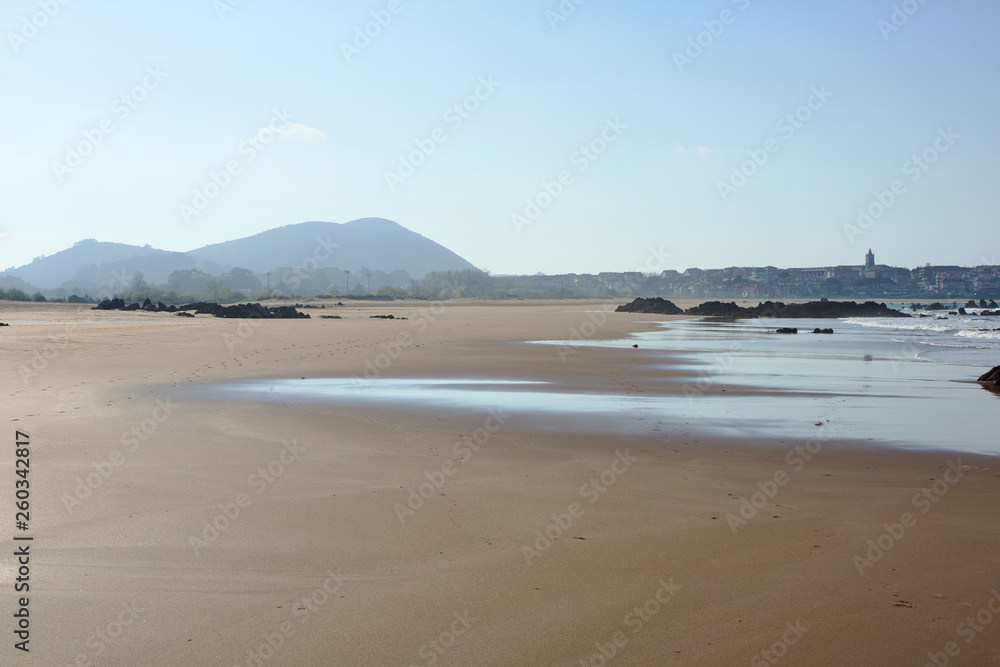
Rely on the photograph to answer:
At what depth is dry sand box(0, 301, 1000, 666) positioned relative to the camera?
11.1 feet

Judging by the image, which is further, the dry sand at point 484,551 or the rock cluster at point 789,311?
the rock cluster at point 789,311

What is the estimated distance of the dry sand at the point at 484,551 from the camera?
3.39m

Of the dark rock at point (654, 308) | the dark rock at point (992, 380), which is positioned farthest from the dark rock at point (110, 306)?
the dark rock at point (992, 380)

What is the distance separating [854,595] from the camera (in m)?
3.86

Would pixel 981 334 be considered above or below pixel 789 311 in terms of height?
below

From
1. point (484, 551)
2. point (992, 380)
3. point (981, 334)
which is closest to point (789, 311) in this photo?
point (981, 334)

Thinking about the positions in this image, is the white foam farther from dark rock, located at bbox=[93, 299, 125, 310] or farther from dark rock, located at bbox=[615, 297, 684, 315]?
dark rock, located at bbox=[93, 299, 125, 310]

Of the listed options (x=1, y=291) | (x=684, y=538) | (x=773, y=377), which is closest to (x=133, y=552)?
(x=684, y=538)

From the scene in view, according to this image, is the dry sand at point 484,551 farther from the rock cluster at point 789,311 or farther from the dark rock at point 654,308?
the dark rock at point 654,308

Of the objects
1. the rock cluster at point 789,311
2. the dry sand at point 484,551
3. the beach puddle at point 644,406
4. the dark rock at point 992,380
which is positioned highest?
the rock cluster at point 789,311

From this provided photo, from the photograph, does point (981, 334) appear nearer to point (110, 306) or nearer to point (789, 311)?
point (789, 311)

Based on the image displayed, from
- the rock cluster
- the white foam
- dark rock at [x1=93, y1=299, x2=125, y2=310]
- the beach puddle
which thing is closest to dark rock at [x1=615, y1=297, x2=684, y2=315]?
Result: the rock cluster

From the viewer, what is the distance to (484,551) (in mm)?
4480

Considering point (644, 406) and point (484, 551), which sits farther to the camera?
point (644, 406)
